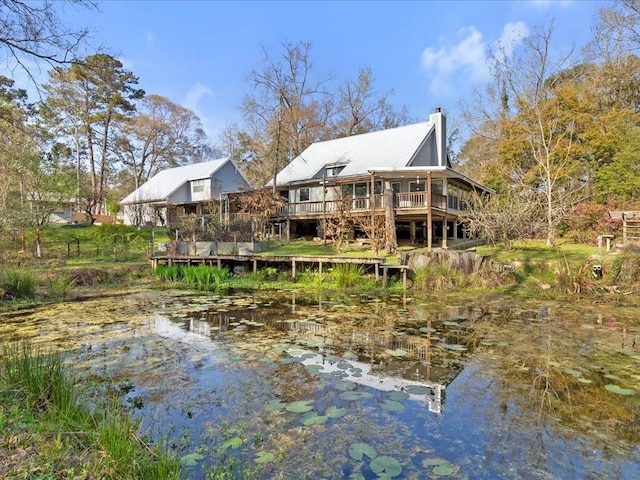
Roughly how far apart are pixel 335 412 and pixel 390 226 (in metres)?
13.6

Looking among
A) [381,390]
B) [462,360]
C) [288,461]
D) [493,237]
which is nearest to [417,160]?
[493,237]

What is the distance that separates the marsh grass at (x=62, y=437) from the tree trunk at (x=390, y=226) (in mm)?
14121

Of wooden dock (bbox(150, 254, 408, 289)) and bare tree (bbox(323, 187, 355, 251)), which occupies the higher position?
bare tree (bbox(323, 187, 355, 251))

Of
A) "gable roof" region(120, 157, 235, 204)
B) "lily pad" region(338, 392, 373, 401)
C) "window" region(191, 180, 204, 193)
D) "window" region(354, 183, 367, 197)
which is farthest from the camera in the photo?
"window" region(191, 180, 204, 193)

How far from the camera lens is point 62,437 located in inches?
121

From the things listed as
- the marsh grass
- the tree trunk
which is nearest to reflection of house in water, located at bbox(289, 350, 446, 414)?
the marsh grass

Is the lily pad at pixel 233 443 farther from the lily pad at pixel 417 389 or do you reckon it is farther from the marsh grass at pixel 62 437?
the lily pad at pixel 417 389

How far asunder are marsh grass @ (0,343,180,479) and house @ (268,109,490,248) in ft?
50.9

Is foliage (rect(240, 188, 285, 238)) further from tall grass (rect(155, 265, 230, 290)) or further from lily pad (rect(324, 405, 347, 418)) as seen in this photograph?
lily pad (rect(324, 405, 347, 418))

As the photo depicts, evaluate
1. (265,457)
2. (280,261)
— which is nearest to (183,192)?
(280,261)

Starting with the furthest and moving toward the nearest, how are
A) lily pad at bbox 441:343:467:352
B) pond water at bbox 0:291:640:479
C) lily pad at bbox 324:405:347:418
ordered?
lily pad at bbox 441:343:467:352
lily pad at bbox 324:405:347:418
pond water at bbox 0:291:640:479

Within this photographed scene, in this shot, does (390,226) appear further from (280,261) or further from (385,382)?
(385,382)

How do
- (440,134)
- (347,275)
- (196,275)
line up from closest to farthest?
(347,275)
(196,275)
(440,134)

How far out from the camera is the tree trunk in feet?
55.6
